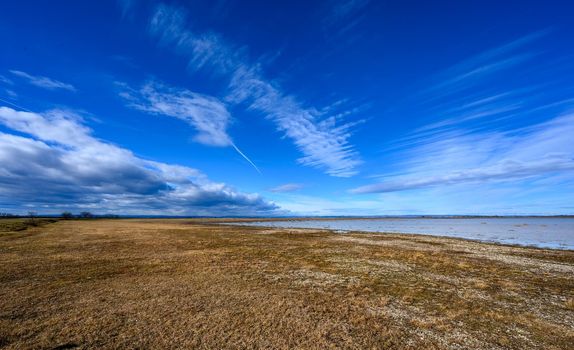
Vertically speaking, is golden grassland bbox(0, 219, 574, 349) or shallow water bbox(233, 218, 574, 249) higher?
shallow water bbox(233, 218, 574, 249)

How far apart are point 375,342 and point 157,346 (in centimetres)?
713

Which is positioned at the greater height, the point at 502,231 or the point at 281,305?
the point at 502,231

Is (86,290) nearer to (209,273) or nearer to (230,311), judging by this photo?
(209,273)

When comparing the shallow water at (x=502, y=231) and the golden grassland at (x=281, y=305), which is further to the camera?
the shallow water at (x=502, y=231)

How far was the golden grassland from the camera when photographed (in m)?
9.25

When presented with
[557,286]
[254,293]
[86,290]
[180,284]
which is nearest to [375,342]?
[254,293]

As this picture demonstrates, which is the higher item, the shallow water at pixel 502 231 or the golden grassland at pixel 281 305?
the shallow water at pixel 502 231

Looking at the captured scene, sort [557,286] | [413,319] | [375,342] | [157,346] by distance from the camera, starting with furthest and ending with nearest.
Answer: [557,286] < [413,319] < [375,342] < [157,346]

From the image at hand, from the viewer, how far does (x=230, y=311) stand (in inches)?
458

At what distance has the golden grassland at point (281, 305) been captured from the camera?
9.25 metres

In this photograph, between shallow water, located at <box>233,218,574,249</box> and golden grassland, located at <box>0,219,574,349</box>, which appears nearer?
golden grassland, located at <box>0,219,574,349</box>

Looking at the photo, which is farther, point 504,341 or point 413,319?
point 413,319

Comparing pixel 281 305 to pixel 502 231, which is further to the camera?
pixel 502 231

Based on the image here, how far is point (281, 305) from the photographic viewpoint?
12.4m
